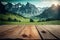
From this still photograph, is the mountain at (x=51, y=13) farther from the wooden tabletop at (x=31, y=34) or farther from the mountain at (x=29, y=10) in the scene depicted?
the wooden tabletop at (x=31, y=34)

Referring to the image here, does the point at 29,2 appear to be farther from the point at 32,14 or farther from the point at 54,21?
the point at 54,21

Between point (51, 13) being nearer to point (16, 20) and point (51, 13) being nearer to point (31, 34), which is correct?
point (16, 20)

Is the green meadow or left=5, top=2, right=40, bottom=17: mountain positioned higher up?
left=5, top=2, right=40, bottom=17: mountain

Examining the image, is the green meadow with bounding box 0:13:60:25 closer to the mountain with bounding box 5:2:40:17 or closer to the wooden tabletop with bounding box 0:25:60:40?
the mountain with bounding box 5:2:40:17

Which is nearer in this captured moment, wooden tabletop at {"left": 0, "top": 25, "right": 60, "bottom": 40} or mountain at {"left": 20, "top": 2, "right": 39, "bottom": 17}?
wooden tabletop at {"left": 0, "top": 25, "right": 60, "bottom": 40}

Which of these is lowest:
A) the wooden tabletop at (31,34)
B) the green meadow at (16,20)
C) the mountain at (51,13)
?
the wooden tabletop at (31,34)

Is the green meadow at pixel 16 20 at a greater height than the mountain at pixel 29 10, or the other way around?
the mountain at pixel 29 10

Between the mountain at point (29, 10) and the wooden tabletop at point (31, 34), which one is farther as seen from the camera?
the mountain at point (29, 10)

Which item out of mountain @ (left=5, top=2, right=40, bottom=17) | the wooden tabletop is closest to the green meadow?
mountain @ (left=5, top=2, right=40, bottom=17)

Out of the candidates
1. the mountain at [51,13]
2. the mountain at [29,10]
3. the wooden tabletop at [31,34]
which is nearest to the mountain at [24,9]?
the mountain at [29,10]
